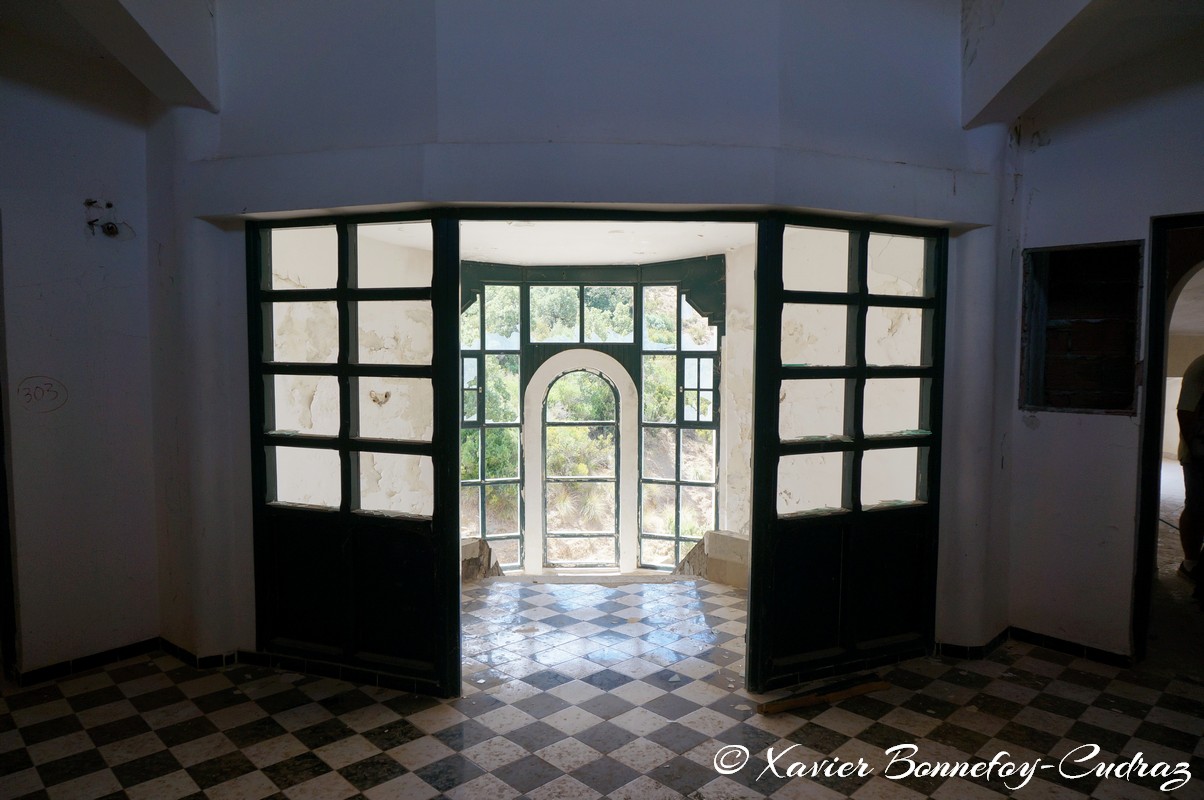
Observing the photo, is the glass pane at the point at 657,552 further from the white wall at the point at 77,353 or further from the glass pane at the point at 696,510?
the white wall at the point at 77,353

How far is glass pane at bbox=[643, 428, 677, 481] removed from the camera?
8.56m

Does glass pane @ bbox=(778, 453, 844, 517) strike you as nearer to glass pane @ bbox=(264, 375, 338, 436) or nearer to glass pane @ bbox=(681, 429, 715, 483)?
glass pane @ bbox=(681, 429, 715, 483)

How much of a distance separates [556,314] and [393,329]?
2446 millimetres

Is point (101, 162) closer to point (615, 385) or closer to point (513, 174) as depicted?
point (513, 174)

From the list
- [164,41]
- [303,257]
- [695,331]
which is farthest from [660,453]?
[164,41]

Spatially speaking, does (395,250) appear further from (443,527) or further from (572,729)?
(572,729)

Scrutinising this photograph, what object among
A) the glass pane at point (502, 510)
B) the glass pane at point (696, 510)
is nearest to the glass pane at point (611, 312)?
the glass pane at point (696, 510)

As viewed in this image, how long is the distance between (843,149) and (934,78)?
756 mm

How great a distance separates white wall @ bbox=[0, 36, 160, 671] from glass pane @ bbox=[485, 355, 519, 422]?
15.5ft

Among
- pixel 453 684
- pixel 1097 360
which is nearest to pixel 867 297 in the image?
pixel 1097 360

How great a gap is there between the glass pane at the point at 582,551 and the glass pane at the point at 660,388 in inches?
65.5

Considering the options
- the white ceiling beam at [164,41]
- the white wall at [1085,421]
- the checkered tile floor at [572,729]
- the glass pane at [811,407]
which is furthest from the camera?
the glass pane at [811,407]

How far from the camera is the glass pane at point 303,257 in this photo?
4203mm

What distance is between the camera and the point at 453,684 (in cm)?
369
